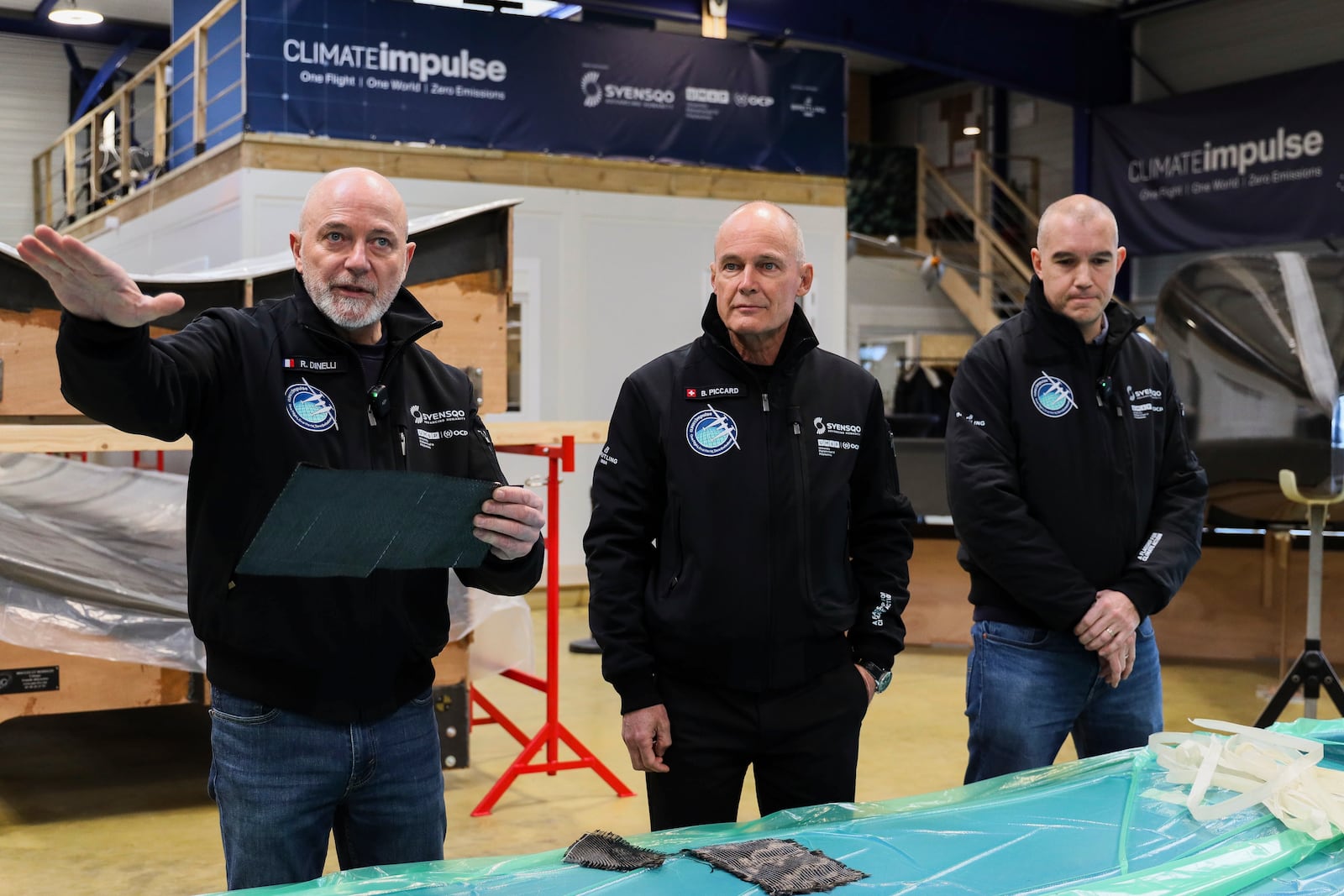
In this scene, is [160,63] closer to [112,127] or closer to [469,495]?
[112,127]

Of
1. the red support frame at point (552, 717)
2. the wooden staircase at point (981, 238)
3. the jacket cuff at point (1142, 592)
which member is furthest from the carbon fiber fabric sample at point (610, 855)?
the wooden staircase at point (981, 238)

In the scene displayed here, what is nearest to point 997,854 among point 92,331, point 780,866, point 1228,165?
point 780,866

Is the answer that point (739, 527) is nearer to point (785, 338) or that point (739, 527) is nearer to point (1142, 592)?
point (785, 338)

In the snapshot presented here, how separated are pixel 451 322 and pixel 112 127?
8.02 meters

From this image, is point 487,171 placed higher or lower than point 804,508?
higher

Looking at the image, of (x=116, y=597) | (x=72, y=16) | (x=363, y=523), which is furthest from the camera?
(x=72, y=16)

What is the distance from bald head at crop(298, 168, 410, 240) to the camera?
6.72 feet

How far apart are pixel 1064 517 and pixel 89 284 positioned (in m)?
1.96

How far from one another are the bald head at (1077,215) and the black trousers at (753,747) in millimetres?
1088

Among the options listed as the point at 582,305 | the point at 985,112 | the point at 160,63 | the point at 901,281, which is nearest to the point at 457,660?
the point at 582,305

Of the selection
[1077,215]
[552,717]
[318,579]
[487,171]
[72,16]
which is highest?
[72,16]

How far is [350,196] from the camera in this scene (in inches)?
80.5

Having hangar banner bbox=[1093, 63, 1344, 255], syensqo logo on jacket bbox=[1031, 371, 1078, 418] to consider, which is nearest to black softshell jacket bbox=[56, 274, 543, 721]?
syensqo logo on jacket bbox=[1031, 371, 1078, 418]

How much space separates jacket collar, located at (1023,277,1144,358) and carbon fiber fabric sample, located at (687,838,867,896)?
1369 mm
